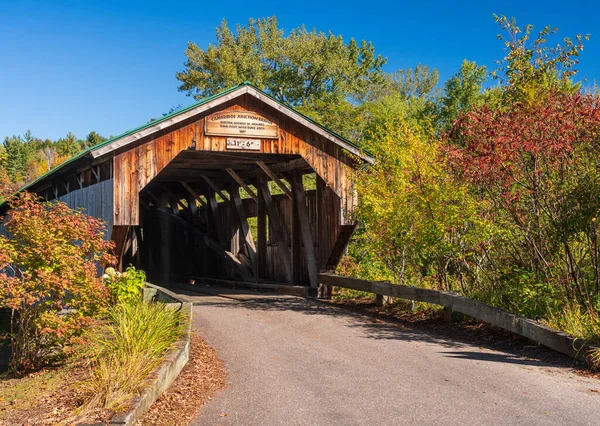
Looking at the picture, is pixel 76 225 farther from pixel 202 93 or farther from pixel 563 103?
pixel 202 93

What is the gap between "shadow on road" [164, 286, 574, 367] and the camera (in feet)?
29.7

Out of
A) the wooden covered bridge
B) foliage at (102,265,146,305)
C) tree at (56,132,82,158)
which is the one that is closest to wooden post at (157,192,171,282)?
the wooden covered bridge

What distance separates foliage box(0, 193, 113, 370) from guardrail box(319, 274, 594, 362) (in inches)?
240

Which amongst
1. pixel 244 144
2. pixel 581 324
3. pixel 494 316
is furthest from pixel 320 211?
pixel 581 324

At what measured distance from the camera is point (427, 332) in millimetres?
11383

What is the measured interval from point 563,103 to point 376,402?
6307 mm

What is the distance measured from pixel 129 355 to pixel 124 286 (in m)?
4.86

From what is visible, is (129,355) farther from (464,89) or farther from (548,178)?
(464,89)

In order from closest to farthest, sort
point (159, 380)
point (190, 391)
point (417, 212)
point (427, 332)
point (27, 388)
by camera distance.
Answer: point (159, 380) < point (190, 391) < point (27, 388) < point (427, 332) < point (417, 212)

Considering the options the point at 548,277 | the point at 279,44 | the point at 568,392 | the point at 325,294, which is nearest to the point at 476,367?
the point at 568,392

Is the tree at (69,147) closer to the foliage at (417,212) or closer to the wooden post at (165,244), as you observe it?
the wooden post at (165,244)

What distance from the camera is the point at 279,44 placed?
49.9 metres

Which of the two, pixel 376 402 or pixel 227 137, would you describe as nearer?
pixel 376 402

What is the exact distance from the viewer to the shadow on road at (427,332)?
904 cm
